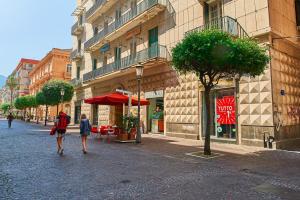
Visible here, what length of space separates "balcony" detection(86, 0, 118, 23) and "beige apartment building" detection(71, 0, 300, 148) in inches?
7.6

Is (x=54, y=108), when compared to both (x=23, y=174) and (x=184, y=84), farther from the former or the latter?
(x=23, y=174)

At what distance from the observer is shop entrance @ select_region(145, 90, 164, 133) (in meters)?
18.0

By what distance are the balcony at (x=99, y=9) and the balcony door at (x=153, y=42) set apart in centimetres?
731

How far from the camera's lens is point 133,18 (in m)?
18.9

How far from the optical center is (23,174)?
6.11 metres

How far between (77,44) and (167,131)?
2219cm

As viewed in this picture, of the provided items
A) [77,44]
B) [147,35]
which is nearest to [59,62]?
[77,44]

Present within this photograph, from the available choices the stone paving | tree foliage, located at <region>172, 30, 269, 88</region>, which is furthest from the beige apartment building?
the stone paving

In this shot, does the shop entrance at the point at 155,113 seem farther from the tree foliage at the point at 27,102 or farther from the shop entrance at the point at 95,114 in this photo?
the tree foliage at the point at 27,102

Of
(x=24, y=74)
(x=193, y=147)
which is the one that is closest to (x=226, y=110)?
(x=193, y=147)

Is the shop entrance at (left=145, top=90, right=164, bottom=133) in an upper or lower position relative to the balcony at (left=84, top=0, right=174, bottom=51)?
lower

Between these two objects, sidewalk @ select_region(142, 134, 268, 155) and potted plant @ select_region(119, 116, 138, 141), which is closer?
sidewalk @ select_region(142, 134, 268, 155)

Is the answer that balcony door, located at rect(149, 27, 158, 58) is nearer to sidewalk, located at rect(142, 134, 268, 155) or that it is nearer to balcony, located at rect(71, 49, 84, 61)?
sidewalk, located at rect(142, 134, 268, 155)

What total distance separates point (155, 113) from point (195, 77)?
5.02 m
